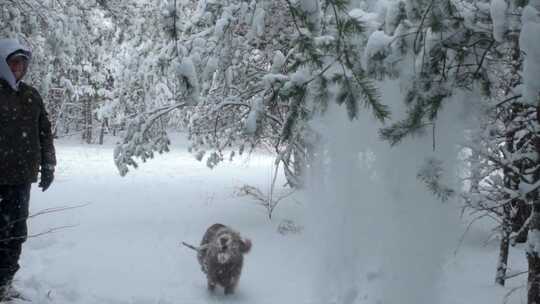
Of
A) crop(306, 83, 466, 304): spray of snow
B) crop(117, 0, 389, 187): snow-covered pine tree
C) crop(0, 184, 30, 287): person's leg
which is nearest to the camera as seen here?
crop(117, 0, 389, 187): snow-covered pine tree

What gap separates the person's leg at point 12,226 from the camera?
10.5 feet

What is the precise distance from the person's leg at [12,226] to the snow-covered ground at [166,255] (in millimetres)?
498

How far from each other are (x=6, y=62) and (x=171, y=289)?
97.5 inches

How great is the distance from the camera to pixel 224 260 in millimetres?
4340

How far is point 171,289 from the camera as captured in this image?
449 centimetres

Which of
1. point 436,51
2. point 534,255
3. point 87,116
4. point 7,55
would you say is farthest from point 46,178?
point 87,116

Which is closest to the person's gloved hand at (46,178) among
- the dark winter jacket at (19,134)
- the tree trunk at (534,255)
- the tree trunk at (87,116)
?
the dark winter jacket at (19,134)

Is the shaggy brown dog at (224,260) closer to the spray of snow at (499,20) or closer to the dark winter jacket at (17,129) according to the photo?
the dark winter jacket at (17,129)

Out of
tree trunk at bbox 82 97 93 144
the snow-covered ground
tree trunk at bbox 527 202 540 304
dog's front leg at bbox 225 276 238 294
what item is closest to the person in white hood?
the snow-covered ground

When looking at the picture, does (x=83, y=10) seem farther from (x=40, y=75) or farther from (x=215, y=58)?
(x=215, y=58)

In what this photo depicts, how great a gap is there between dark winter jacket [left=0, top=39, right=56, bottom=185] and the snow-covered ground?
3.51 ft

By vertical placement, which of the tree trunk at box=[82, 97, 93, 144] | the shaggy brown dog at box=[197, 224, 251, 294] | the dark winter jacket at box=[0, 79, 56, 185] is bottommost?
the tree trunk at box=[82, 97, 93, 144]

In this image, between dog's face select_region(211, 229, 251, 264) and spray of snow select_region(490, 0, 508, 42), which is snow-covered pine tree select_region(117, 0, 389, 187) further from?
dog's face select_region(211, 229, 251, 264)

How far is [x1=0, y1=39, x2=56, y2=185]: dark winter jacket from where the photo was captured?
324cm
